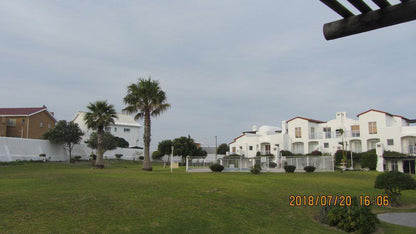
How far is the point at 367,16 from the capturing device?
11.4 ft

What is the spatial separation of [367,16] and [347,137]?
55.4 meters

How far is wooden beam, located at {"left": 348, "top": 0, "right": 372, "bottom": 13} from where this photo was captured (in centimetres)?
330

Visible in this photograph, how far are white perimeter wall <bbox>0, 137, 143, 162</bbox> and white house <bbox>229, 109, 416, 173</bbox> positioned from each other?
3168 cm

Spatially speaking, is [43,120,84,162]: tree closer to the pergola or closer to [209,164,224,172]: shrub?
[209,164,224,172]: shrub

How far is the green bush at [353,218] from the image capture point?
1105 centimetres

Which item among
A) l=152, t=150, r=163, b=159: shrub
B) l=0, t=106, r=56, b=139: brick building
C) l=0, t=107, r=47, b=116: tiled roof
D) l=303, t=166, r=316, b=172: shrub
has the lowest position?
l=303, t=166, r=316, b=172: shrub

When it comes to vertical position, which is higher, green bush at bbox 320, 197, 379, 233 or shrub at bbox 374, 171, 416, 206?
shrub at bbox 374, 171, 416, 206

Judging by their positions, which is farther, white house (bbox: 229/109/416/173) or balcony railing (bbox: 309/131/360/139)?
balcony railing (bbox: 309/131/360/139)

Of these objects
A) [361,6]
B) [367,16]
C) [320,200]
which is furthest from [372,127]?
[361,6]

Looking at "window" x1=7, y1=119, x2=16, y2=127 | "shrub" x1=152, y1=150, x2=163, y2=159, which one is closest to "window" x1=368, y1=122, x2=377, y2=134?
"shrub" x1=152, y1=150, x2=163, y2=159

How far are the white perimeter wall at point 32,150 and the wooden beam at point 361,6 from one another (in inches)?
1664

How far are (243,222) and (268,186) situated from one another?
28.9 ft

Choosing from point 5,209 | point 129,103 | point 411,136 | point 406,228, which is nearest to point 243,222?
point 406,228

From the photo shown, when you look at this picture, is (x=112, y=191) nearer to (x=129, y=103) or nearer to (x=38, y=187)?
(x=38, y=187)
